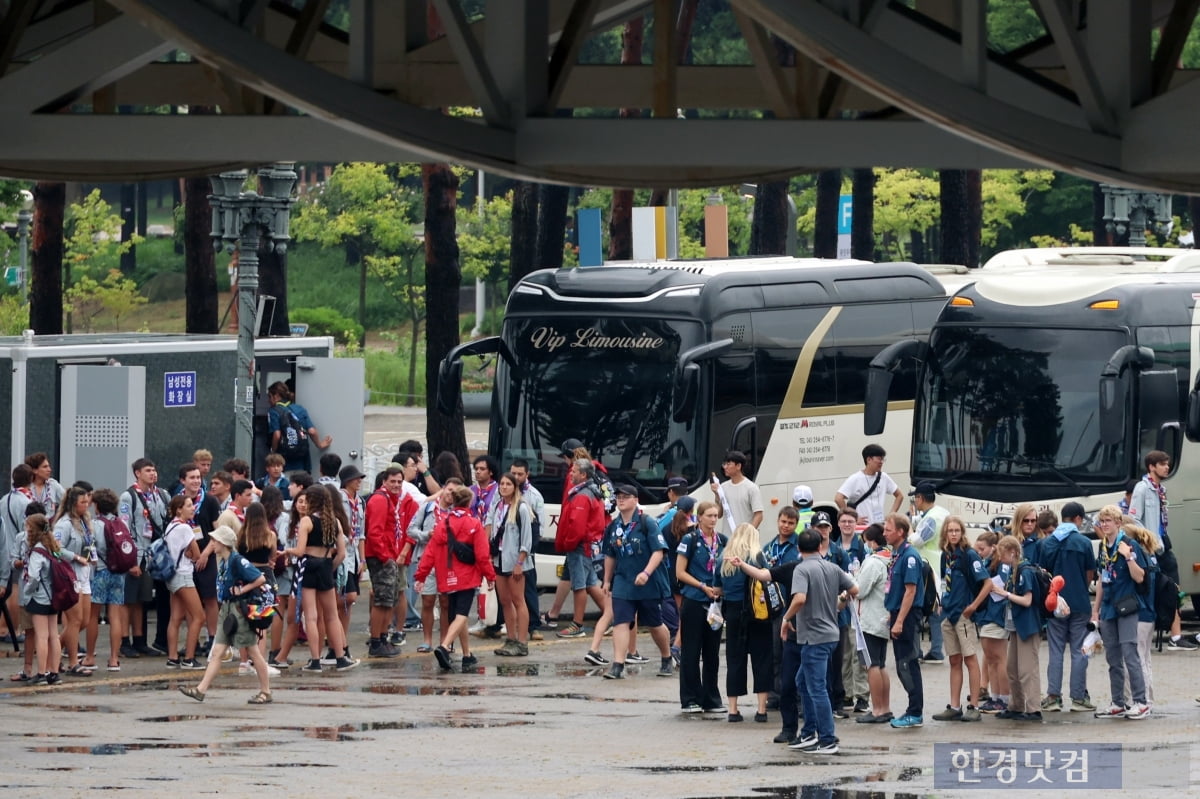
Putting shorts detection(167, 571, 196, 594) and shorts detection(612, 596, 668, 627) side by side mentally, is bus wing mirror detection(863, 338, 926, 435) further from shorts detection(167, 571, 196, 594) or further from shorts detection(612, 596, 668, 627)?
shorts detection(167, 571, 196, 594)

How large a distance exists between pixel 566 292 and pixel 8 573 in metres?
6.79

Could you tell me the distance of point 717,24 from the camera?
71.7 meters

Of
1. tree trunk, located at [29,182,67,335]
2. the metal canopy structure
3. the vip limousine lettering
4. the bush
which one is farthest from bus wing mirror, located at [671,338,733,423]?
the bush

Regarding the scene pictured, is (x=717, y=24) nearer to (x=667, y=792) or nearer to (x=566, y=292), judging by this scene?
(x=566, y=292)

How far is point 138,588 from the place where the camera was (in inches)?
722

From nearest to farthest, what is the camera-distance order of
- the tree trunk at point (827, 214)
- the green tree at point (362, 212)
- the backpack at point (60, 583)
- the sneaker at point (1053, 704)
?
the sneaker at point (1053, 704), the backpack at point (60, 583), the tree trunk at point (827, 214), the green tree at point (362, 212)

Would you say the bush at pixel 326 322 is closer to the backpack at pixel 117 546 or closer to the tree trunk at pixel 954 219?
the tree trunk at pixel 954 219

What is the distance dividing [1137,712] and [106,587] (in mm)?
8319

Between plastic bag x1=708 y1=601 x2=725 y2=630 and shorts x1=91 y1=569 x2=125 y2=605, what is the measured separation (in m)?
5.34

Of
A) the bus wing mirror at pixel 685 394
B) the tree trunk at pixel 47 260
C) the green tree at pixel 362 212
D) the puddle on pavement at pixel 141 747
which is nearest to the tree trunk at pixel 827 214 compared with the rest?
the tree trunk at pixel 47 260

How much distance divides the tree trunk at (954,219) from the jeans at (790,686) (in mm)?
24423

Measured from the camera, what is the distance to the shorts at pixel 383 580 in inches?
737

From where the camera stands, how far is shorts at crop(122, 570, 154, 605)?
18.3 m

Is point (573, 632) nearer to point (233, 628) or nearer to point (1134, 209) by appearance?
point (233, 628)
